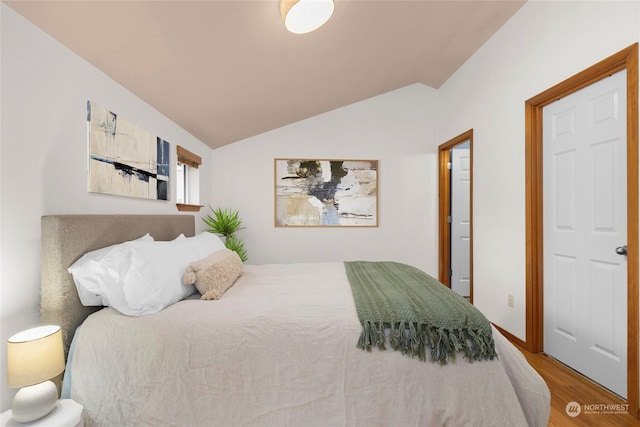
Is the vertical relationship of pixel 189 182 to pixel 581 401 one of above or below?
above

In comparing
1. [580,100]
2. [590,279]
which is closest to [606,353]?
[590,279]

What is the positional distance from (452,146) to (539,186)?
4.98ft

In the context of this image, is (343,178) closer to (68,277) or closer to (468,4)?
(468,4)

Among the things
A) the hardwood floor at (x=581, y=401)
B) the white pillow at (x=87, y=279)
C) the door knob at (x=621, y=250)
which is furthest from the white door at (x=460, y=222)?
the white pillow at (x=87, y=279)

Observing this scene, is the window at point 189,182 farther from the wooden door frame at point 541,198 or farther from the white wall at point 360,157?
the wooden door frame at point 541,198

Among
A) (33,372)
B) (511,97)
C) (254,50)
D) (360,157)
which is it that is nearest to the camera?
(33,372)

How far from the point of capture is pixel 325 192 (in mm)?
3984

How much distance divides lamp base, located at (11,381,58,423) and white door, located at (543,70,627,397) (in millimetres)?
2937

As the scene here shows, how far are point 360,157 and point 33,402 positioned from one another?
12.1ft

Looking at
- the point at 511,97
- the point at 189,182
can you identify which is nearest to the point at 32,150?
the point at 189,182

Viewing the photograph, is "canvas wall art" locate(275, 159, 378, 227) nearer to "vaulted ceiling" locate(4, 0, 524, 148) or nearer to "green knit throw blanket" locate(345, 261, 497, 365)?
"vaulted ceiling" locate(4, 0, 524, 148)

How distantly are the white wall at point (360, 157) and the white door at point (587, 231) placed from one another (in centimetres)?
177

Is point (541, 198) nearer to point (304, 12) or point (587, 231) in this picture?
point (587, 231)

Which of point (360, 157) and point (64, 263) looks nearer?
point (64, 263)
